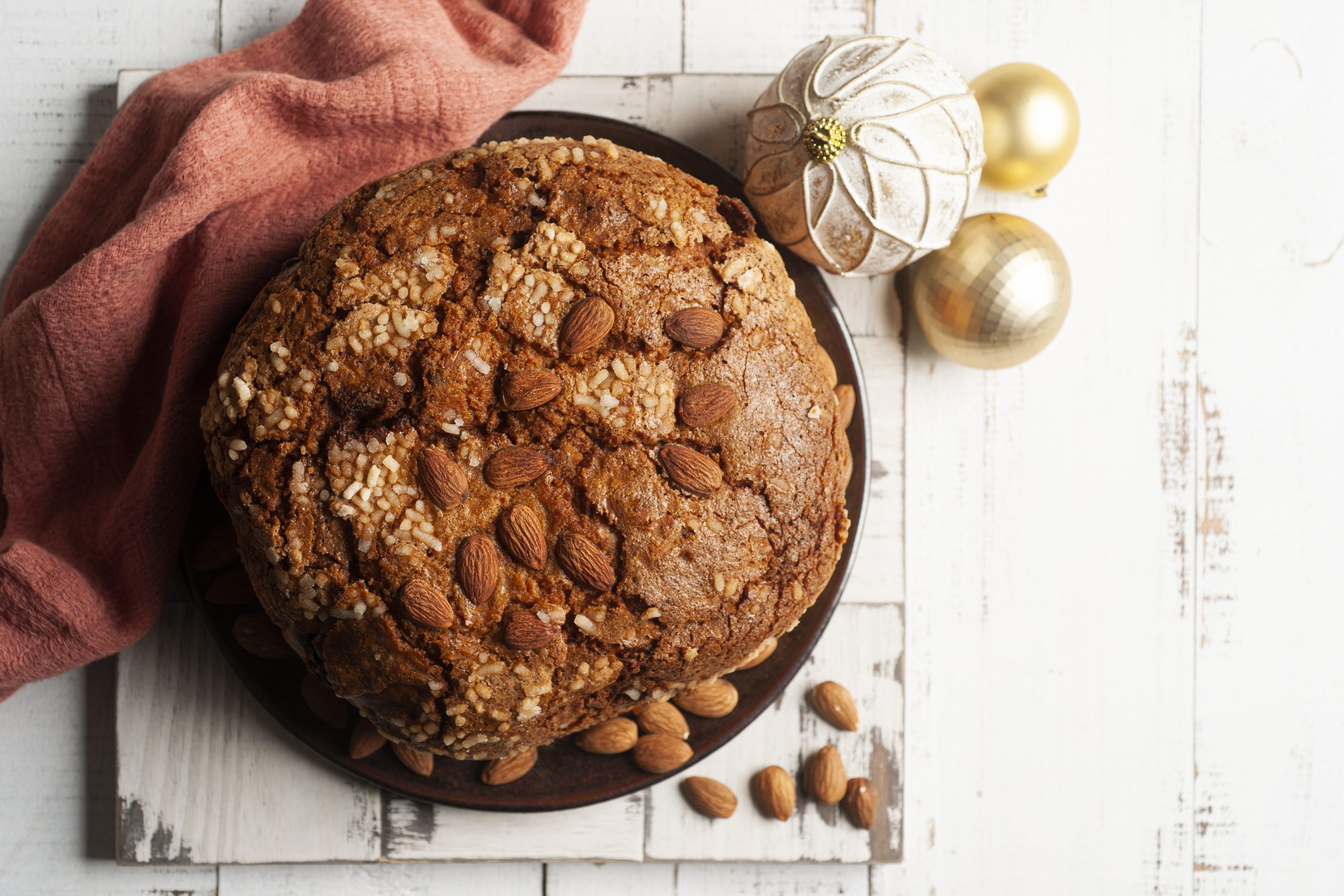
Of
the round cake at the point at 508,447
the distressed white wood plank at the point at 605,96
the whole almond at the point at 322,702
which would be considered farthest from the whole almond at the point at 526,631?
the distressed white wood plank at the point at 605,96

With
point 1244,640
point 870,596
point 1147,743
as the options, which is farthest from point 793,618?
point 1244,640

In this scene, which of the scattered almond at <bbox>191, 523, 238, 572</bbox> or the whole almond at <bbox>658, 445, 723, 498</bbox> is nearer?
the whole almond at <bbox>658, 445, 723, 498</bbox>

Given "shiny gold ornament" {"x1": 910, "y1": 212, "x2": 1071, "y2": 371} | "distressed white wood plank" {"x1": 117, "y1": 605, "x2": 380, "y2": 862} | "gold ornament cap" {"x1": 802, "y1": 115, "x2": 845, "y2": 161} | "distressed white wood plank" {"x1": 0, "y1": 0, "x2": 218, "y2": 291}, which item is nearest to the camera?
"gold ornament cap" {"x1": 802, "y1": 115, "x2": 845, "y2": 161}

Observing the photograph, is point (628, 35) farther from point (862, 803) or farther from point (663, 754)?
point (862, 803)

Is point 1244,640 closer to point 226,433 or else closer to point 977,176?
point 977,176

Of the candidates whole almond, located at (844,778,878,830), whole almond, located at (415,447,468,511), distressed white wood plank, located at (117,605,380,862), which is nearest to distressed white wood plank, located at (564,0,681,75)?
whole almond, located at (415,447,468,511)

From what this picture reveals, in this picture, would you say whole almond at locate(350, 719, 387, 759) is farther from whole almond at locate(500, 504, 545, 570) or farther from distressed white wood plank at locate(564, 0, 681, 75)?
distressed white wood plank at locate(564, 0, 681, 75)

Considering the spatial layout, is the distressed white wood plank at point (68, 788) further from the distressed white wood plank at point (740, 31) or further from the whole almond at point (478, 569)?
the distressed white wood plank at point (740, 31)
